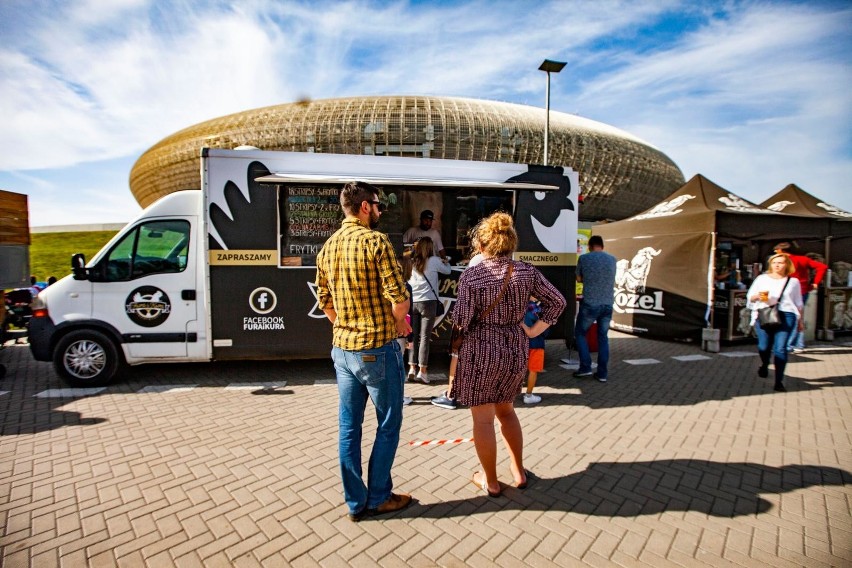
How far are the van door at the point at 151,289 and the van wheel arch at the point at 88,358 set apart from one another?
190mm

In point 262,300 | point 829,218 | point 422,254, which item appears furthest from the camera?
point 829,218

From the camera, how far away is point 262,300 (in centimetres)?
563

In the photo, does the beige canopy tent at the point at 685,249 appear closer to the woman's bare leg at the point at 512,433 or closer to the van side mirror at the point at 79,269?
the woman's bare leg at the point at 512,433

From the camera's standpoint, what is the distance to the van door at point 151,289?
5473 millimetres

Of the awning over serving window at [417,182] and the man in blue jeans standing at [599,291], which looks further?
the man in blue jeans standing at [599,291]

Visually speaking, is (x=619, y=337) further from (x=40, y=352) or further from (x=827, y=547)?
(x=40, y=352)

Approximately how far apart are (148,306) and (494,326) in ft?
15.8

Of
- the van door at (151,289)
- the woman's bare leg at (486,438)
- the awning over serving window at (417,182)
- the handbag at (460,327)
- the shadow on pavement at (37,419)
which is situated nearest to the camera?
the handbag at (460,327)

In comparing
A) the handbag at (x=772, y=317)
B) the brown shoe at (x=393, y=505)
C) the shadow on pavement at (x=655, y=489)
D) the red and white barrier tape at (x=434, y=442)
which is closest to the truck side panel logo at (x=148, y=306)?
the red and white barrier tape at (x=434, y=442)

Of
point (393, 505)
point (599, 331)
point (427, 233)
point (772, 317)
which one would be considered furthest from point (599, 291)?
point (393, 505)

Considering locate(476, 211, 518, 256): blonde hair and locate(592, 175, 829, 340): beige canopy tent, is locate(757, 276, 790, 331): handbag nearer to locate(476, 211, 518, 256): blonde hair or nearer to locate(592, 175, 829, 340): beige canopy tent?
locate(592, 175, 829, 340): beige canopy tent

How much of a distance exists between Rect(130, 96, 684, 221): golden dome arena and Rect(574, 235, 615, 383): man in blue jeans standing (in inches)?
1455

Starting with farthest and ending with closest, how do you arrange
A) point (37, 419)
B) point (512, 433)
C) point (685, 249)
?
point (685, 249) < point (37, 419) < point (512, 433)

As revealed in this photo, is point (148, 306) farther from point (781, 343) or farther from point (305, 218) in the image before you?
point (781, 343)
